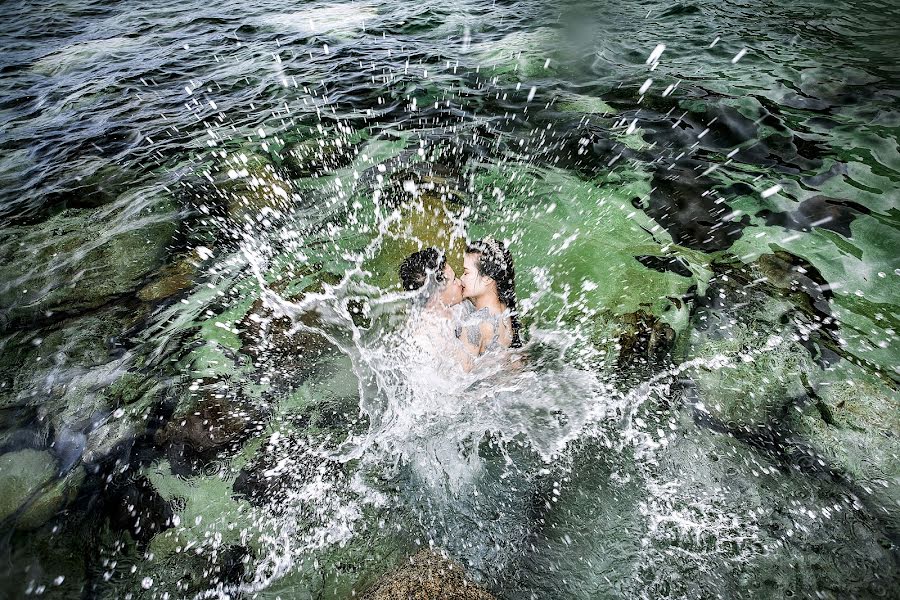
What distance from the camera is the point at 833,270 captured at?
3.30 meters

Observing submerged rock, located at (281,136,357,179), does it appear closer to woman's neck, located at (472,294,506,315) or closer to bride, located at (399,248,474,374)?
bride, located at (399,248,474,374)

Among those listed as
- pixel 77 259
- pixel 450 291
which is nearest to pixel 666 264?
pixel 450 291

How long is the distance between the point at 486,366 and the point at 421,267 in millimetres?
1352

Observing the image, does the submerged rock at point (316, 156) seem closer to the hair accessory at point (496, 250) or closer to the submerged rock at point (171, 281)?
the submerged rock at point (171, 281)

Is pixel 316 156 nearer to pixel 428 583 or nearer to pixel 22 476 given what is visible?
pixel 22 476

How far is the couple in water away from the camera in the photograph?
3.76m

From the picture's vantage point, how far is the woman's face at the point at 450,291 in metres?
4.04

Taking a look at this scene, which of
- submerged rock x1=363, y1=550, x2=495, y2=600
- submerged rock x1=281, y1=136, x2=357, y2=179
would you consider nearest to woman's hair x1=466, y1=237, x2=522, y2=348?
submerged rock x1=363, y1=550, x2=495, y2=600

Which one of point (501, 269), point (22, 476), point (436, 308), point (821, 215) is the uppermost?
point (821, 215)

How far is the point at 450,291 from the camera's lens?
161 inches

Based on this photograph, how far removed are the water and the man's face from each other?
0.19 meters

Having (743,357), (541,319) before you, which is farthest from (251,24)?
(743,357)

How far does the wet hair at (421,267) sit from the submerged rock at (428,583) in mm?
2485

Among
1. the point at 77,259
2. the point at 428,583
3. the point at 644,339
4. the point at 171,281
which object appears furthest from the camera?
the point at 77,259
